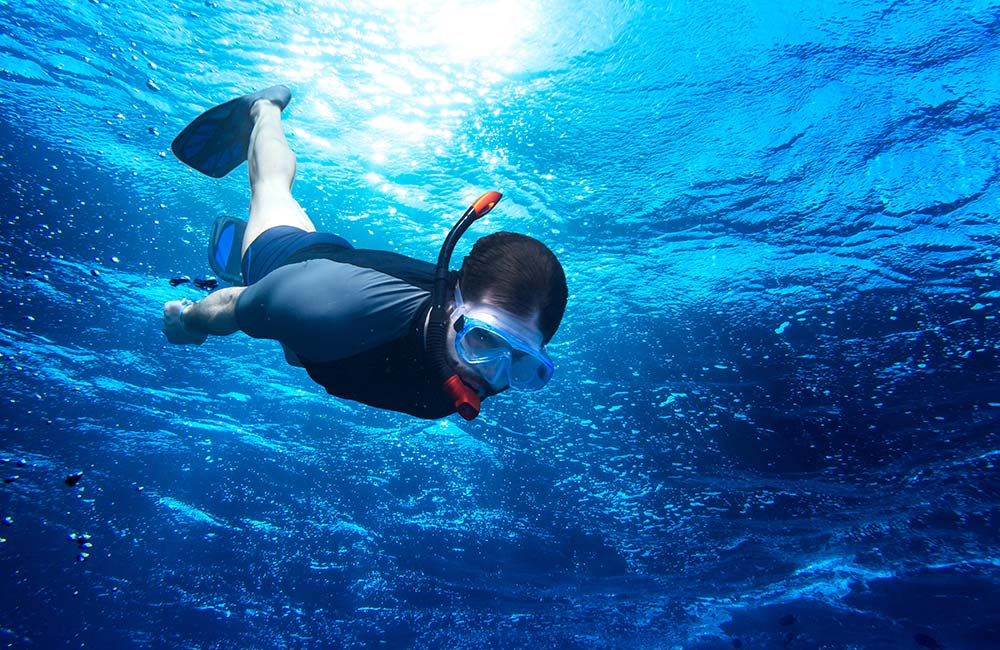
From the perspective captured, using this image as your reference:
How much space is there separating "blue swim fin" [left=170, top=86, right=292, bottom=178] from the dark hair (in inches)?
124

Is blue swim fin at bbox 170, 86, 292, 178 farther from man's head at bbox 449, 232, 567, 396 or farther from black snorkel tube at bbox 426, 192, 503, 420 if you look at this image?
man's head at bbox 449, 232, 567, 396

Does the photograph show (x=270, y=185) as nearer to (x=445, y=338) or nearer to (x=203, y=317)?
(x=203, y=317)

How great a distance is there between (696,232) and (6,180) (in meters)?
12.9

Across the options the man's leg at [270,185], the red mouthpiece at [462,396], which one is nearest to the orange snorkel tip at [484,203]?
the red mouthpiece at [462,396]

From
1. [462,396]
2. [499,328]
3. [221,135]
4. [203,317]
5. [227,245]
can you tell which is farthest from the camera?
[221,135]

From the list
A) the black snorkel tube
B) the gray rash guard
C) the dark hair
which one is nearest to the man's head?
the dark hair

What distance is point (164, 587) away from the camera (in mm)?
26078

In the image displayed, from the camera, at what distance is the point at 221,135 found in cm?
512

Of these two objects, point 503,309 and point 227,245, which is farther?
point 227,245

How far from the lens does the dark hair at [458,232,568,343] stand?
2891mm

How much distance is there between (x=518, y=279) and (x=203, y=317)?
2572 millimetres

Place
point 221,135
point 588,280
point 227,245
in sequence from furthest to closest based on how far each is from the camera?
point 588,280
point 221,135
point 227,245

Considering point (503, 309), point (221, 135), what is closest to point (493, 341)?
point (503, 309)

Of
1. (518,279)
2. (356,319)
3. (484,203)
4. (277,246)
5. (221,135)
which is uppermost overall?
(221,135)
